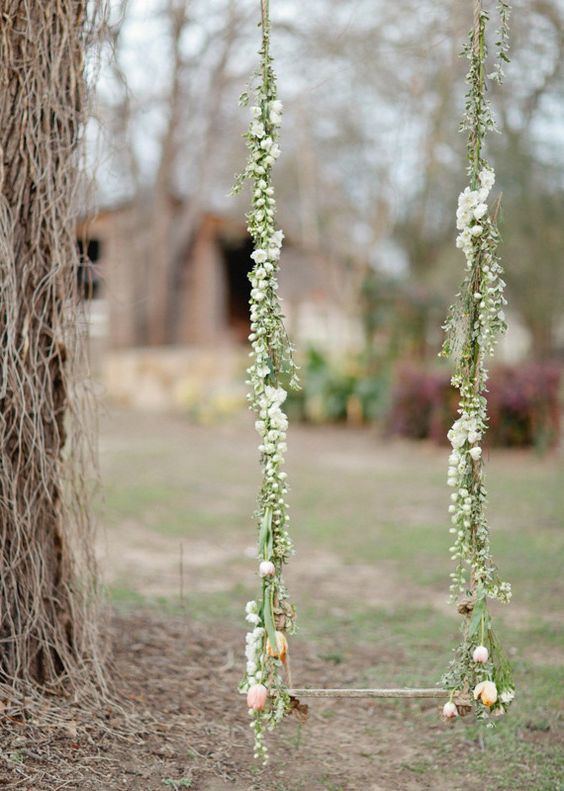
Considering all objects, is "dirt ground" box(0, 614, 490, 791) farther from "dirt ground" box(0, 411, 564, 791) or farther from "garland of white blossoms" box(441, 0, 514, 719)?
"garland of white blossoms" box(441, 0, 514, 719)

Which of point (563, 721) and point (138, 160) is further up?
point (138, 160)

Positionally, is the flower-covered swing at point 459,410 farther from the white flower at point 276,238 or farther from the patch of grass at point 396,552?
the patch of grass at point 396,552

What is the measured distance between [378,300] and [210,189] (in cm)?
685

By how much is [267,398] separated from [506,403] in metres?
8.43

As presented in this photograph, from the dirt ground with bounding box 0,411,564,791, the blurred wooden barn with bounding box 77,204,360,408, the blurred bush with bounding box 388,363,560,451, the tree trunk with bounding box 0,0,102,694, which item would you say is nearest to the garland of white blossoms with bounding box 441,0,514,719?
the dirt ground with bounding box 0,411,564,791

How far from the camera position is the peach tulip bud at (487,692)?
8.76 ft

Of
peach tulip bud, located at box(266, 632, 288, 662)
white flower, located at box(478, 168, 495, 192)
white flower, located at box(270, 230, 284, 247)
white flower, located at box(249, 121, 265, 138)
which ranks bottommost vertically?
peach tulip bud, located at box(266, 632, 288, 662)

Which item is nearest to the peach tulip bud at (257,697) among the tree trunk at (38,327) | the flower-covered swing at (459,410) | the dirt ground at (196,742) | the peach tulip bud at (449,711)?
the flower-covered swing at (459,410)

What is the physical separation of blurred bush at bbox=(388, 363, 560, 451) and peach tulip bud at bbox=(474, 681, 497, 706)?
26.6 ft

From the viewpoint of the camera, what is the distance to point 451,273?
45.6 ft

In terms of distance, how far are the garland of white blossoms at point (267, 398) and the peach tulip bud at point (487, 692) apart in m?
0.58

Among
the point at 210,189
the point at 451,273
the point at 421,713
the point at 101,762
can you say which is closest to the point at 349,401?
the point at 451,273

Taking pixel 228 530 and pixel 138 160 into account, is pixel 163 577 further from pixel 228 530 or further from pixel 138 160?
pixel 138 160

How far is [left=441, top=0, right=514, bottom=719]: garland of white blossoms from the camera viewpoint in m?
2.71
